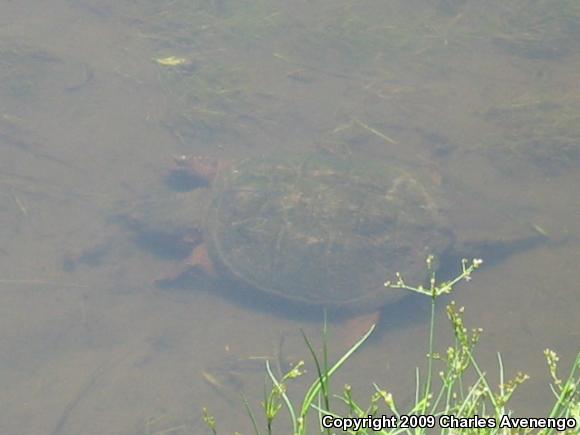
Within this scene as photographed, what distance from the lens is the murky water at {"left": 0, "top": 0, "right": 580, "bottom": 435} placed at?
4844mm

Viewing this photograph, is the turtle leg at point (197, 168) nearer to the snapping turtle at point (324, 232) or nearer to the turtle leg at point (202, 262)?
the snapping turtle at point (324, 232)

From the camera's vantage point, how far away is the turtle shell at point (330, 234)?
5031 mm

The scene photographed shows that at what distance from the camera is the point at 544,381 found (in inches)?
177

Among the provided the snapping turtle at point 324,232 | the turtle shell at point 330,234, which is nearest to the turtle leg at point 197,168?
the snapping turtle at point 324,232

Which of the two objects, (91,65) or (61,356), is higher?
(91,65)

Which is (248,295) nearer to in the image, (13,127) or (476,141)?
(476,141)

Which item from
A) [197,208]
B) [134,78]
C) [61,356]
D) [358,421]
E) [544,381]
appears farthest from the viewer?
[134,78]

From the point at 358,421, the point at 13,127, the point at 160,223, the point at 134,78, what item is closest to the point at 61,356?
the point at 160,223

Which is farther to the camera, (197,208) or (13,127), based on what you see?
(13,127)

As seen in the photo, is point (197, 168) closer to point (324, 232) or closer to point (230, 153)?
point (230, 153)

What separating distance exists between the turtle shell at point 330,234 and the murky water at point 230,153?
0.28 meters

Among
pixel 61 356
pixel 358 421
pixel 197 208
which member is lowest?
pixel 61 356

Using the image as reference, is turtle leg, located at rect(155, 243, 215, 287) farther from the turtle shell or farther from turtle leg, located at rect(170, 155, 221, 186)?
turtle leg, located at rect(170, 155, 221, 186)

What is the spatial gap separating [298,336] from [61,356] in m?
1.74
